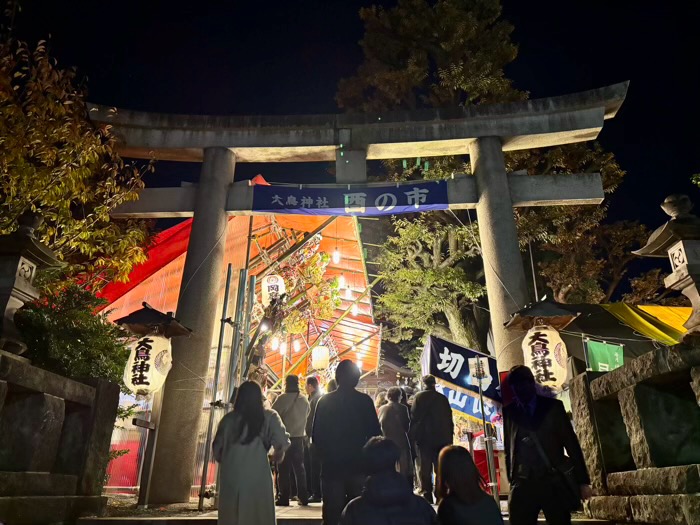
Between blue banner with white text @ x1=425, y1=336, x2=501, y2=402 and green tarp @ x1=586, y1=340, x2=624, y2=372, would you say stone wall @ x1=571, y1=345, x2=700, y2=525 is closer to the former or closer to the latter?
blue banner with white text @ x1=425, y1=336, x2=501, y2=402

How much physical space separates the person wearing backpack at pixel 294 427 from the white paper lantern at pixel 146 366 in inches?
83.0

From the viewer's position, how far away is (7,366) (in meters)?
4.87

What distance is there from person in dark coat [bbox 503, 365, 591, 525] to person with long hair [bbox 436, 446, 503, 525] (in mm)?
664

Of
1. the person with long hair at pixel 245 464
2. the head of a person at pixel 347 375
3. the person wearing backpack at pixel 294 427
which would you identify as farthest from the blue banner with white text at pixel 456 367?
the person with long hair at pixel 245 464

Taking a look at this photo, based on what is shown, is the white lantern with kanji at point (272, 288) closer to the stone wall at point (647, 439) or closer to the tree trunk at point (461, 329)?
the tree trunk at point (461, 329)

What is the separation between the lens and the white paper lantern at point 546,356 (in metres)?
8.58

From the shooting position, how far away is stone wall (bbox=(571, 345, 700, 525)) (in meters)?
4.34

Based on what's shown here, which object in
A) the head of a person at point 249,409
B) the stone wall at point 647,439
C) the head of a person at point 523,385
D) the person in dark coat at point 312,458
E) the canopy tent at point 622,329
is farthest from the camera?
the canopy tent at point 622,329

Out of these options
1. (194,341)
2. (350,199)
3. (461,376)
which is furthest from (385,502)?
(350,199)

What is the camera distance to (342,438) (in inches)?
173

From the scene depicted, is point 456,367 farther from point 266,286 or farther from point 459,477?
point 459,477

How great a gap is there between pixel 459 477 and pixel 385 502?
0.59m

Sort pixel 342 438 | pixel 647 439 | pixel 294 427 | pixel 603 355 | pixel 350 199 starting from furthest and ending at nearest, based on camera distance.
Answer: pixel 603 355
pixel 350 199
pixel 294 427
pixel 647 439
pixel 342 438

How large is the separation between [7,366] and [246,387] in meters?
2.62
